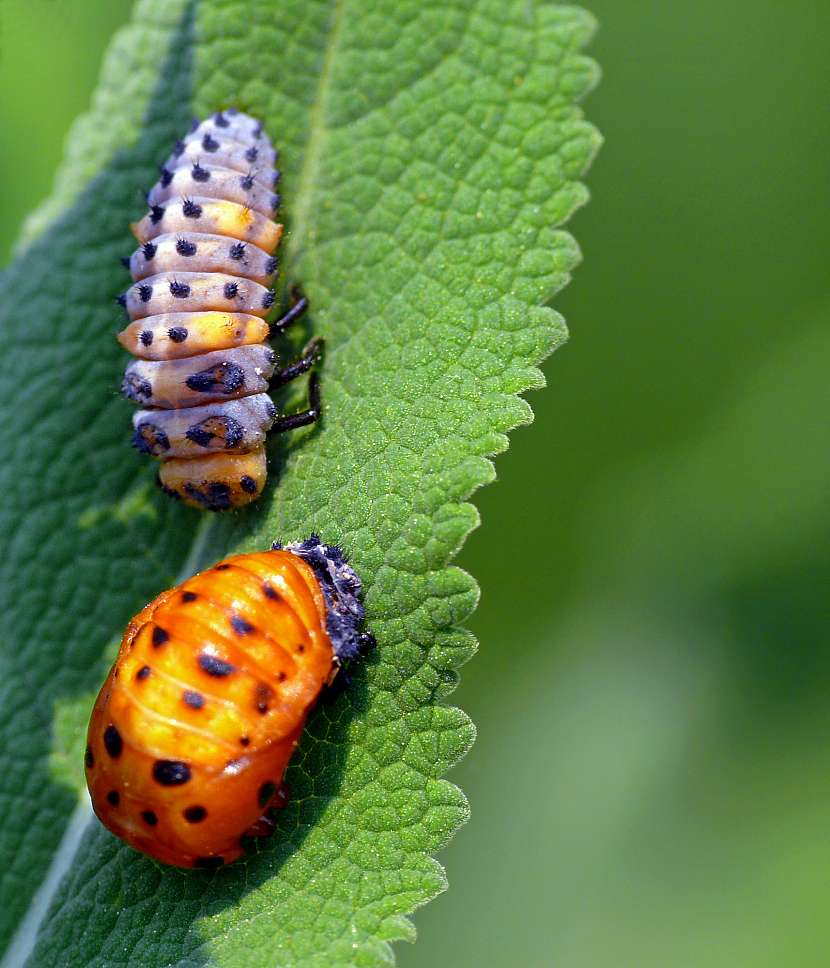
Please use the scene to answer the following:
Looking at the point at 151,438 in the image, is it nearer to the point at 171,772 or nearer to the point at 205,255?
the point at 205,255

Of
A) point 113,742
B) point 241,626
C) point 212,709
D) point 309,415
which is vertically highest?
point 309,415

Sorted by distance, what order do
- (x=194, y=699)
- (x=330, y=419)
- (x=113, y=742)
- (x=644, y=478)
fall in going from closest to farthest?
(x=194, y=699), (x=113, y=742), (x=330, y=419), (x=644, y=478)

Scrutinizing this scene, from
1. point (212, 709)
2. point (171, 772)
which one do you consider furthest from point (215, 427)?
point (171, 772)

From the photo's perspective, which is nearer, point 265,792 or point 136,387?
point 265,792

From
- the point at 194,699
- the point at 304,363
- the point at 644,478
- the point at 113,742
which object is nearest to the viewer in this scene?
the point at 194,699

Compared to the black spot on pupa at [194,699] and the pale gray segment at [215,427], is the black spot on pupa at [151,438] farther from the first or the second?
the black spot on pupa at [194,699]

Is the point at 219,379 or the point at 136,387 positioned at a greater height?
the point at 219,379

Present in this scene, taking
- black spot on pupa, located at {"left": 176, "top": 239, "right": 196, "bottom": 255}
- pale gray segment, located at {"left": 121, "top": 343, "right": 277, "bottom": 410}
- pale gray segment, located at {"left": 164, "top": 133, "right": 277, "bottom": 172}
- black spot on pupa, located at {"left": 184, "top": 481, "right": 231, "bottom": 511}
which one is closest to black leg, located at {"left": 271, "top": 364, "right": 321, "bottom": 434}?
pale gray segment, located at {"left": 121, "top": 343, "right": 277, "bottom": 410}

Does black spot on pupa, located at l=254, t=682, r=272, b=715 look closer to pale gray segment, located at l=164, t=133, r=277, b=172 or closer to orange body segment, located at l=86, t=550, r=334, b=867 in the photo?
orange body segment, located at l=86, t=550, r=334, b=867

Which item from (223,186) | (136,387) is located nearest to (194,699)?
(136,387)
